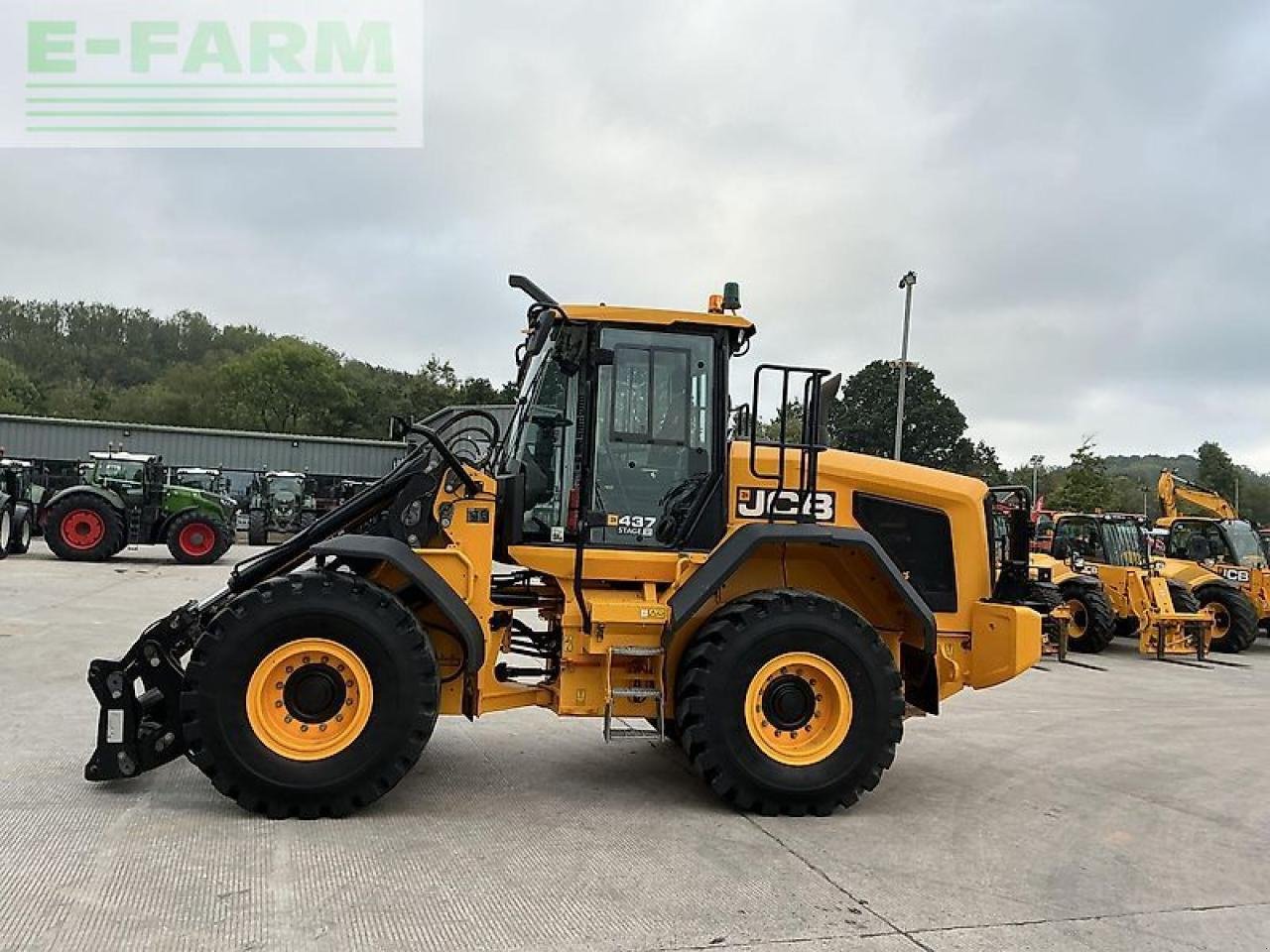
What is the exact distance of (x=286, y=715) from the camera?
16.0 feet

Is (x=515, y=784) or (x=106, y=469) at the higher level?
(x=106, y=469)

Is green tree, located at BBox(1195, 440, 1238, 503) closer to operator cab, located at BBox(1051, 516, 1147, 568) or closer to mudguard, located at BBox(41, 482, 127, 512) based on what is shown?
operator cab, located at BBox(1051, 516, 1147, 568)

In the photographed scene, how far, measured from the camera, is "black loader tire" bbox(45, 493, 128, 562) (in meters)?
19.9

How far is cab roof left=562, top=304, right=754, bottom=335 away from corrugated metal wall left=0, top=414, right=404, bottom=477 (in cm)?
3419

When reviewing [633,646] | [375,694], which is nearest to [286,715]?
[375,694]

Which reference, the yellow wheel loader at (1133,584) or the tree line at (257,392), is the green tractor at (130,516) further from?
the tree line at (257,392)

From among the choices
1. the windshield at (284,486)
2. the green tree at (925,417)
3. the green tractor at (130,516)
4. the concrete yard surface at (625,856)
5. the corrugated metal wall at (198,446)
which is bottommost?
the concrete yard surface at (625,856)

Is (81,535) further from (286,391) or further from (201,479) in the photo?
(286,391)

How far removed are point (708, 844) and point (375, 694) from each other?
1766 millimetres

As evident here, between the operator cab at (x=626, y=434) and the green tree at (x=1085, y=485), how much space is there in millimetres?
35649

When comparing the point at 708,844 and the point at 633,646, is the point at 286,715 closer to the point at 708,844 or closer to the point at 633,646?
the point at 633,646

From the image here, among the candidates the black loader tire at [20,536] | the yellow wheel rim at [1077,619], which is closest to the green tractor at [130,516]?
the black loader tire at [20,536]

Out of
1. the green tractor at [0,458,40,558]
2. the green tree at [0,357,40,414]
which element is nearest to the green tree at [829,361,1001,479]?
the green tractor at [0,458,40,558]

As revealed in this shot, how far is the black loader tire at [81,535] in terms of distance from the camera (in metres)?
19.9
